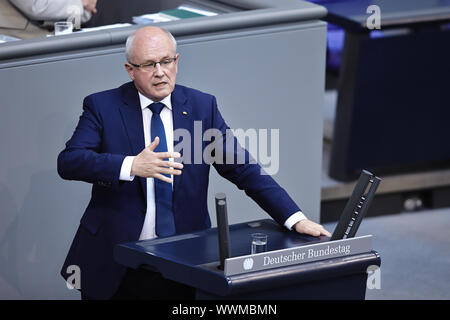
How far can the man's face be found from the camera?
3553mm

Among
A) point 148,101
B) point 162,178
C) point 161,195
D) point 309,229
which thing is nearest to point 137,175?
point 162,178

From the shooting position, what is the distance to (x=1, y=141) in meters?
4.14

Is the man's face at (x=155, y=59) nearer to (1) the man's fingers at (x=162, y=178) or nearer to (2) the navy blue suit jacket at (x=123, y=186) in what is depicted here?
(2) the navy blue suit jacket at (x=123, y=186)

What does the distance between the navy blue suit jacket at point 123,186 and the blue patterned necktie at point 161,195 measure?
0.10 feet

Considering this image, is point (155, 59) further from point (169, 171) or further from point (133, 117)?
point (169, 171)

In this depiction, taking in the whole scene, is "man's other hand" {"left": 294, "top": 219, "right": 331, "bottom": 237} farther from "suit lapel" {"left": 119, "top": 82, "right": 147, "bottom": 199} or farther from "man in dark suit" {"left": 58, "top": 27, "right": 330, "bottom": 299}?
"suit lapel" {"left": 119, "top": 82, "right": 147, "bottom": 199}

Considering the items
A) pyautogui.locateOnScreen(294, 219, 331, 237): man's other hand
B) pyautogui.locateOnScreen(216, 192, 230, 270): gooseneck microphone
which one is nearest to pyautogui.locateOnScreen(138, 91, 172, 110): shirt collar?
pyautogui.locateOnScreen(294, 219, 331, 237): man's other hand

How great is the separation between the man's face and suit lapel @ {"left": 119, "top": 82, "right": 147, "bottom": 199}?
126 millimetres

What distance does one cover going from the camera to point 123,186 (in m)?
3.68

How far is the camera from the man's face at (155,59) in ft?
11.7

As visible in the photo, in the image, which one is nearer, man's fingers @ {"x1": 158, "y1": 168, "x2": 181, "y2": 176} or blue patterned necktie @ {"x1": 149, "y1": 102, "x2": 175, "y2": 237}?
man's fingers @ {"x1": 158, "y1": 168, "x2": 181, "y2": 176}

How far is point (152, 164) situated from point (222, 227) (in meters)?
0.57

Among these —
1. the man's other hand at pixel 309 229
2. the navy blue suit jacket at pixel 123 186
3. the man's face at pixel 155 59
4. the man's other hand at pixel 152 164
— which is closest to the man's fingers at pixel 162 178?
the man's other hand at pixel 152 164
